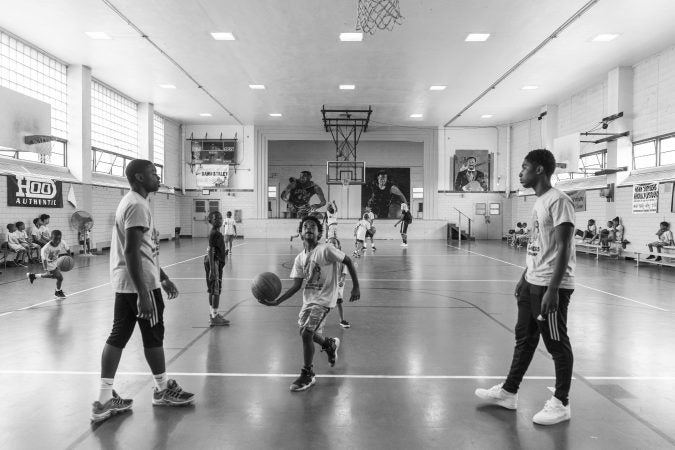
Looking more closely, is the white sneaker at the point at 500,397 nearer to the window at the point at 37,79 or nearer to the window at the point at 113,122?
the window at the point at 37,79

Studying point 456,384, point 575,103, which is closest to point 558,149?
point 575,103

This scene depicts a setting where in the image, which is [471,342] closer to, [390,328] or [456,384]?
[390,328]

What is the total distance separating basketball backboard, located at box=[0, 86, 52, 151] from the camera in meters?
11.5

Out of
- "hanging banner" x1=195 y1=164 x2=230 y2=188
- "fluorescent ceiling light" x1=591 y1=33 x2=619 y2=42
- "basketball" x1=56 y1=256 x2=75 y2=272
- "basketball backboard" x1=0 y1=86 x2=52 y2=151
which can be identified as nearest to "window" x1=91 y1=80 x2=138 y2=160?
"basketball backboard" x1=0 y1=86 x2=52 y2=151

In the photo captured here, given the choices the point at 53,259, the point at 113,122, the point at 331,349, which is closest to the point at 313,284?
the point at 331,349

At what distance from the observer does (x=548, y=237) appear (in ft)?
10.4

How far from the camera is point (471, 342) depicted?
207 inches

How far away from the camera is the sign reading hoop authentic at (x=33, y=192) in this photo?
1296 centimetres

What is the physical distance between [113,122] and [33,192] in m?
6.40

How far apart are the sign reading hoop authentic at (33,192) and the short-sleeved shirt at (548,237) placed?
570 inches

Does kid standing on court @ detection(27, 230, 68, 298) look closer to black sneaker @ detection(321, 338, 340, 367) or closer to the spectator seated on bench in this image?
black sneaker @ detection(321, 338, 340, 367)

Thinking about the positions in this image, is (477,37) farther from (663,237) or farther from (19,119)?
(19,119)

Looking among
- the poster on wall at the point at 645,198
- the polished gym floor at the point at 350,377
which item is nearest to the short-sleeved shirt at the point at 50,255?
the polished gym floor at the point at 350,377

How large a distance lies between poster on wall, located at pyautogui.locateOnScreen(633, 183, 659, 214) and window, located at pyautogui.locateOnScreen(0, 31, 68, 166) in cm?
1947
